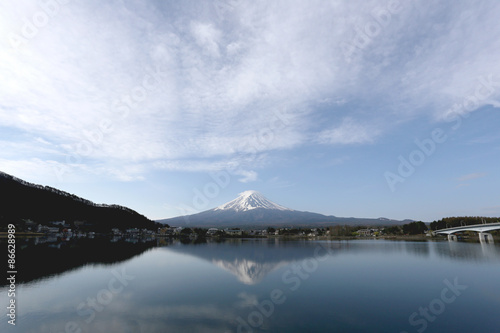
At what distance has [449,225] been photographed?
9088 centimetres

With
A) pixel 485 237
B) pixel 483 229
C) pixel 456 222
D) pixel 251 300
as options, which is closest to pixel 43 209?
pixel 251 300

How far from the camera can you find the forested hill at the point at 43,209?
65.0 metres

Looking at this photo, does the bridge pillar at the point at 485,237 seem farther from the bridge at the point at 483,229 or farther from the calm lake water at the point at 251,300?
the calm lake water at the point at 251,300

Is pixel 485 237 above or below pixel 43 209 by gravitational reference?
below

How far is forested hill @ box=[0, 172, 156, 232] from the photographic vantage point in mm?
65025

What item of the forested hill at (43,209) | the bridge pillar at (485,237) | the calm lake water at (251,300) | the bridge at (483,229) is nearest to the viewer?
the calm lake water at (251,300)

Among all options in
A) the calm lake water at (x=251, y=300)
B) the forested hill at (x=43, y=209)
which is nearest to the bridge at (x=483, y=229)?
the calm lake water at (x=251, y=300)

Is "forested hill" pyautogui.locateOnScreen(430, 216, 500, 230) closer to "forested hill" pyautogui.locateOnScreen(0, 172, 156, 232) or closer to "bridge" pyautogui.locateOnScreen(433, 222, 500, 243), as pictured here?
"bridge" pyautogui.locateOnScreen(433, 222, 500, 243)

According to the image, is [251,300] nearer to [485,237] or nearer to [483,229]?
[483,229]

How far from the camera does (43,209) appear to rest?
7762 centimetres

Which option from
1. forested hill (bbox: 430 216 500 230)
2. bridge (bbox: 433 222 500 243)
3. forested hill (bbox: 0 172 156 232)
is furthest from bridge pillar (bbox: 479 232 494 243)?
forested hill (bbox: 0 172 156 232)

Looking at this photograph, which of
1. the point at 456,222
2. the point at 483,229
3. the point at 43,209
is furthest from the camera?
the point at 456,222

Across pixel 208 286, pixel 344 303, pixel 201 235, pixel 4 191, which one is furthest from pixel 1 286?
pixel 201 235

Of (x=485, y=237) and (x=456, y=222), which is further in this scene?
(x=456, y=222)
